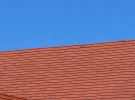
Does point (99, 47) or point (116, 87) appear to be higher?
point (99, 47)

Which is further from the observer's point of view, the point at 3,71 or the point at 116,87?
the point at 3,71

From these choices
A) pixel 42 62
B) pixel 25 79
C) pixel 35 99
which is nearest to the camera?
pixel 35 99

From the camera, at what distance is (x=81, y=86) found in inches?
538

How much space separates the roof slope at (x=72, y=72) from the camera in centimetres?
1327

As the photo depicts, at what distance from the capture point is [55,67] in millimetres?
15086

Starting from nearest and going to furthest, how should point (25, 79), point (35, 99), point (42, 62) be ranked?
point (35, 99)
point (25, 79)
point (42, 62)

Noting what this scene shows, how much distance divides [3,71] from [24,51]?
147 centimetres

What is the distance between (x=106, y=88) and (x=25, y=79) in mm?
2564

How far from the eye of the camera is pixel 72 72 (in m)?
14.6

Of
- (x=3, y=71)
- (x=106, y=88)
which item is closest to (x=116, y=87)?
(x=106, y=88)

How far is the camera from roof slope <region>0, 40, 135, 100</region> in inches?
523

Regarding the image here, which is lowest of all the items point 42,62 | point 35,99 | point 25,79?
point 35,99

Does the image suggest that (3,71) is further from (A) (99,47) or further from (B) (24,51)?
(A) (99,47)

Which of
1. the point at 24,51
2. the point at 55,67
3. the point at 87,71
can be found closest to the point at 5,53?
the point at 24,51
